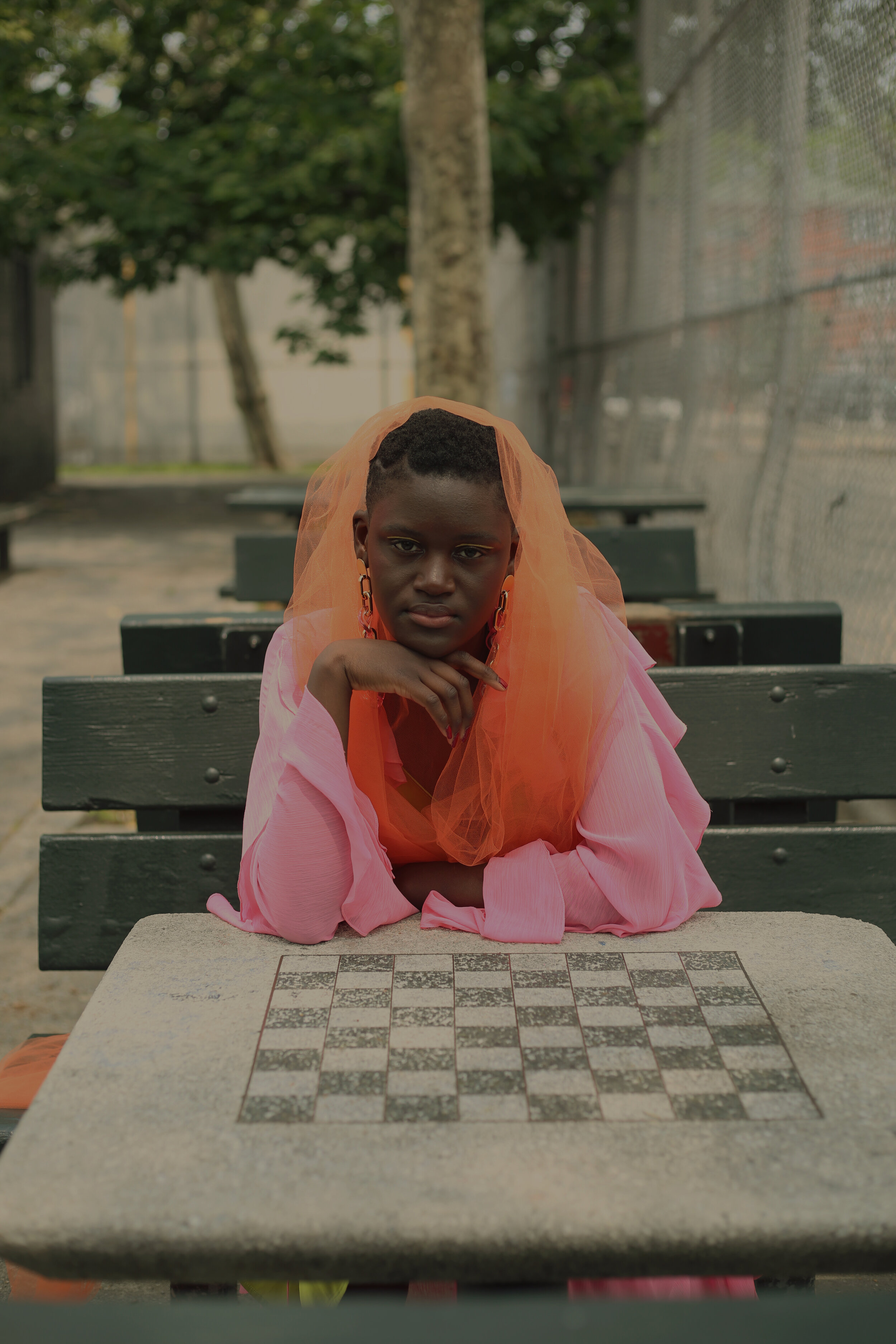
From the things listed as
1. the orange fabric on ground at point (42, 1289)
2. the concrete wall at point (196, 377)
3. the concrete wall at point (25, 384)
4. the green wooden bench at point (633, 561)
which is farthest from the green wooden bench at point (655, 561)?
the concrete wall at point (196, 377)

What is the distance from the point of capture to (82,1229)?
1.11 metres

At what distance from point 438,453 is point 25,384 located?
18.1 m

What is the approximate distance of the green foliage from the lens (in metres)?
10.8

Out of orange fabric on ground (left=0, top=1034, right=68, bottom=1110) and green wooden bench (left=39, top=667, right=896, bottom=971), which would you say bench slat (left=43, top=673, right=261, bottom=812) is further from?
orange fabric on ground (left=0, top=1034, right=68, bottom=1110)

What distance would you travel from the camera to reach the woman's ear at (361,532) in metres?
1.89

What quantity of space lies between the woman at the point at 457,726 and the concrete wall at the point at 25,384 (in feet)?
53.4

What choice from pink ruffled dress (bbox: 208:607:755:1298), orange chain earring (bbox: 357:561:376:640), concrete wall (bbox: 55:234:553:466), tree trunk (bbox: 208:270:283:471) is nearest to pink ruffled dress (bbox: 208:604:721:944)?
pink ruffled dress (bbox: 208:607:755:1298)

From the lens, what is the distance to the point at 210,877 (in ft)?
7.59

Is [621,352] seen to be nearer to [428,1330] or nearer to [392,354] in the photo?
[428,1330]

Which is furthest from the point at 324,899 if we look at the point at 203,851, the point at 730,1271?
the point at 730,1271

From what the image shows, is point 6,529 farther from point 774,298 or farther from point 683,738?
point 683,738

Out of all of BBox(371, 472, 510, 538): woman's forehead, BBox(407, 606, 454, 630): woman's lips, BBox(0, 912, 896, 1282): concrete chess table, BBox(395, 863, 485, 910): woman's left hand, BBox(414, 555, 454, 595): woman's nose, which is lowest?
BBox(0, 912, 896, 1282): concrete chess table

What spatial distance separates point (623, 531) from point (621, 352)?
211 inches

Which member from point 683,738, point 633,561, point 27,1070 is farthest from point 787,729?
point 633,561
